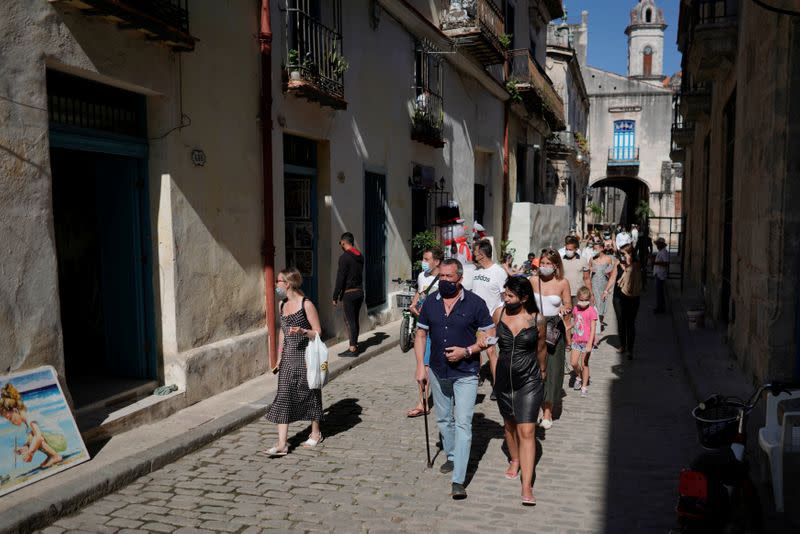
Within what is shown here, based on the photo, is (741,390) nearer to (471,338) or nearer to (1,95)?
(471,338)

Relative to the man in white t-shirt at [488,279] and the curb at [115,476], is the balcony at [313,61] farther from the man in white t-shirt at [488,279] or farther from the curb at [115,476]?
the curb at [115,476]

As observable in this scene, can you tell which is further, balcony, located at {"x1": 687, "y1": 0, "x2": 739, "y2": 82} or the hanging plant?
the hanging plant

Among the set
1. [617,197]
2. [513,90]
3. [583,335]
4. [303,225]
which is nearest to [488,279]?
[583,335]

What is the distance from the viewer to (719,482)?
12.4ft

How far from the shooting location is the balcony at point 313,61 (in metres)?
8.95

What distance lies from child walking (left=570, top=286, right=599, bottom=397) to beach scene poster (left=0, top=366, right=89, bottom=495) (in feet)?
17.4

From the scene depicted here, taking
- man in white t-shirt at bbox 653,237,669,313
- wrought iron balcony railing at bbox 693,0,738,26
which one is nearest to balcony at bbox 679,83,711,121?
man in white t-shirt at bbox 653,237,669,313

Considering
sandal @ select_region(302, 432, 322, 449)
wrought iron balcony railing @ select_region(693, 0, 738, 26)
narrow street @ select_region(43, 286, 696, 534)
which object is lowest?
narrow street @ select_region(43, 286, 696, 534)

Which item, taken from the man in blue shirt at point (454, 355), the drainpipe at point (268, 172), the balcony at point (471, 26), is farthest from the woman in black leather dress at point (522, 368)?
the balcony at point (471, 26)

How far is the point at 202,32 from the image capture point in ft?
24.3

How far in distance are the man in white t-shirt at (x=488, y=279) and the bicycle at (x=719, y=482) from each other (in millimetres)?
3644

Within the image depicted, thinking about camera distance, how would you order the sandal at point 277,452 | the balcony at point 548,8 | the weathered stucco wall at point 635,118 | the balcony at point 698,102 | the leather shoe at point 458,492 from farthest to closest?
the weathered stucco wall at point 635,118 < the balcony at point 548,8 < the balcony at point 698,102 < the sandal at point 277,452 < the leather shoe at point 458,492

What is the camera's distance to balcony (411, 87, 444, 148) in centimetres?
1370

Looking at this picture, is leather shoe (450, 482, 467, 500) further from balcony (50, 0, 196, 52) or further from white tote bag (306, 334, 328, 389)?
balcony (50, 0, 196, 52)
